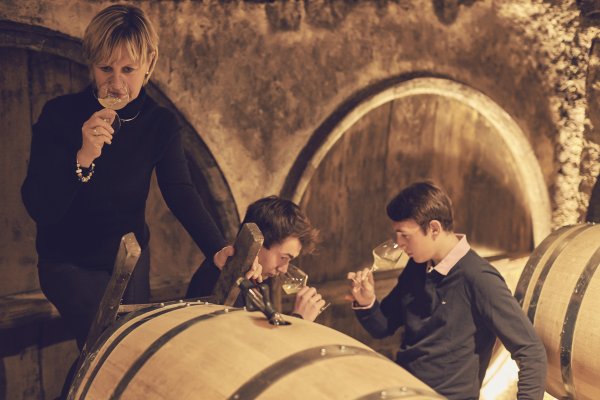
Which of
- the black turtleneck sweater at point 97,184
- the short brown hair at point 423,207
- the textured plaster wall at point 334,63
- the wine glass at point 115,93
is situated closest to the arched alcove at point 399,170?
the textured plaster wall at point 334,63

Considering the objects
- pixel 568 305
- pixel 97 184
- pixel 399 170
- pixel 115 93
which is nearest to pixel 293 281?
pixel 97 184

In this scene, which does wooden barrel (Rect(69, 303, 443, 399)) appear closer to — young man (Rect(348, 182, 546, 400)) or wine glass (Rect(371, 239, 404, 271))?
young man (Rect(348, 182, 546, 400))

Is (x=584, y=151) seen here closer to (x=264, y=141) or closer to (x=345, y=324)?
(x=345, y=324)

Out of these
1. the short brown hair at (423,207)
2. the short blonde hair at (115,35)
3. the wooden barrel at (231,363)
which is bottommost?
the wooden barrel at (231,363)

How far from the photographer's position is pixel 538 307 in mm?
3033

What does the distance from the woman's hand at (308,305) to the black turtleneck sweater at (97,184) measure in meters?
0.30

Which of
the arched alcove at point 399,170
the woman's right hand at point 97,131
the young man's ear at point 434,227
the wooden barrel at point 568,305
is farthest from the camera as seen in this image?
the arched alcove at point 399,170

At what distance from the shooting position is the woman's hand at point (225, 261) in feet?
6.69

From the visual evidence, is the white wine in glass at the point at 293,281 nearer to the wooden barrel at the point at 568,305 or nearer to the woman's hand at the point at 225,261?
the woman's hand at the point at 225,261

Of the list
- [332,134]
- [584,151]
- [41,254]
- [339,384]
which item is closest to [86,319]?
[41,254]

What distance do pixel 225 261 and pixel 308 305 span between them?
289 mm

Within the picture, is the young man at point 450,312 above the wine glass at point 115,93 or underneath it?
underneath

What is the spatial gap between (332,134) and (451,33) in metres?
0.96

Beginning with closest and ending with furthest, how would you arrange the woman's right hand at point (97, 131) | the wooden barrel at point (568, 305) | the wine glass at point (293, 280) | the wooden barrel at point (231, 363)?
the wooden barrel at point (231, 363) < the woman's right hand at point (97, 131) < the wine glass at point (293, 280) < the wooden barrel at point (568, 305)
